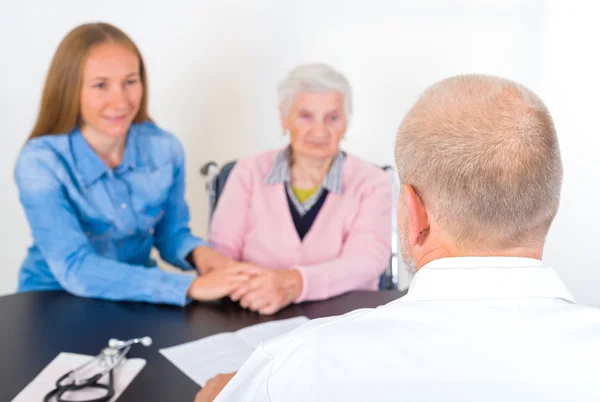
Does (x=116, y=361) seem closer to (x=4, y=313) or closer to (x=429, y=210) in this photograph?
(x=4, y=313)

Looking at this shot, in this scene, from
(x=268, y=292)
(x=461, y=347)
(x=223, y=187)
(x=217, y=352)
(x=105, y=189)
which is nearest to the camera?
(x=461, y=347)

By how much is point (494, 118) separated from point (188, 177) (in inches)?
109

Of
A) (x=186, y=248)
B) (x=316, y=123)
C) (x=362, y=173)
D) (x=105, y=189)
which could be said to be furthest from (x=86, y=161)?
(x=362, y=173)

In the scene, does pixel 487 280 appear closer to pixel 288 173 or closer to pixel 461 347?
pixel 461 347

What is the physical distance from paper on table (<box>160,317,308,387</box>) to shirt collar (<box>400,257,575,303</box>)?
2.11 feet

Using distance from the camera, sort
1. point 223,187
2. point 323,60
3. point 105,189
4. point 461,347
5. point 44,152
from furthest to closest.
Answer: point 323,60 → point 223,187 → point 105,189 → point 44,152 → point 461,347

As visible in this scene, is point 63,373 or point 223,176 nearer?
point 63,373

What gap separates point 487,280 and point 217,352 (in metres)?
0.80

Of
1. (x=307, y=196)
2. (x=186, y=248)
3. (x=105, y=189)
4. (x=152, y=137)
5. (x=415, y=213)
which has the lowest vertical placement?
(x=186, y=248)

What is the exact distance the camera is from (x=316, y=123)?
2348mm

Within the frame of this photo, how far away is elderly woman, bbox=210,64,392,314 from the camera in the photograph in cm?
228

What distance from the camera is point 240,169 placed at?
2.45 m

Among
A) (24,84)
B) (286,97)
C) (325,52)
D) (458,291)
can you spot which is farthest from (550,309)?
(24,84)

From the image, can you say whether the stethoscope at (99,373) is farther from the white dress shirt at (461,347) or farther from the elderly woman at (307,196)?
the elderly woman at (307,196)
